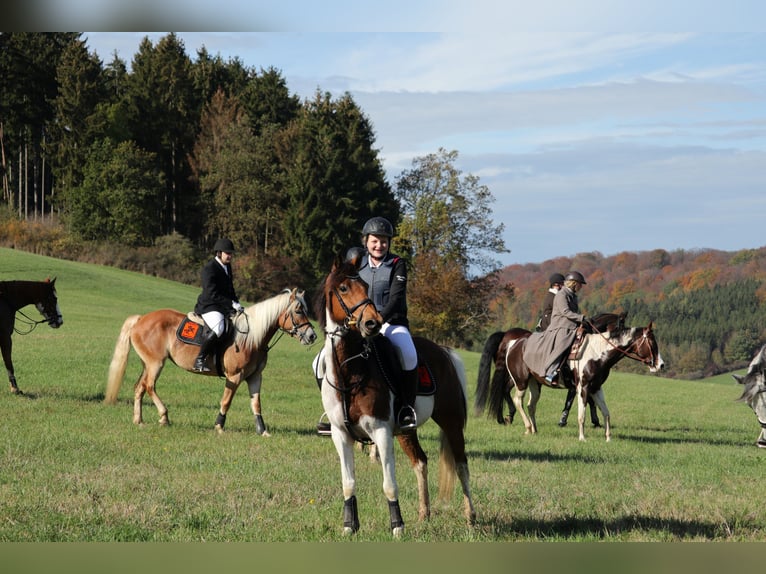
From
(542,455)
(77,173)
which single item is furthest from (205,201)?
(542,455)

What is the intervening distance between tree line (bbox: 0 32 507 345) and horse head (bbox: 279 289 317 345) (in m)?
37.4

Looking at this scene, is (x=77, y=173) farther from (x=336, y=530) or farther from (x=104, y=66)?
(x=336, y=530)

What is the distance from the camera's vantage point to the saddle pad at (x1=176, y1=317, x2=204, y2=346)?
13.4m

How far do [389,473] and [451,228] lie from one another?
164ft

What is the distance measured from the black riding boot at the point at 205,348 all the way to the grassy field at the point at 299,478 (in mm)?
1050

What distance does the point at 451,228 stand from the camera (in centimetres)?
5638

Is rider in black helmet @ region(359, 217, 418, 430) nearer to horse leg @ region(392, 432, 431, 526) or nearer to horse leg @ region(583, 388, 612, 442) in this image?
horse leg @ region(392, 432, 431, 526)

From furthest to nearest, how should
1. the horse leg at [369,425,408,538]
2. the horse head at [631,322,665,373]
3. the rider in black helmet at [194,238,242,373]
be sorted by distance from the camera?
the horse head at [631,322,665,373]
the rider in black helmet at [194,238,242,373]
the horse leg at [369,425,408,538]

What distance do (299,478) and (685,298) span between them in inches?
1966

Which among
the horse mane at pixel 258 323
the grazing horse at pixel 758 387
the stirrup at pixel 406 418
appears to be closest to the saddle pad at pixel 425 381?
the stirrup at pixel 406 418

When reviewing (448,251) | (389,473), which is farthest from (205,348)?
(448,251)

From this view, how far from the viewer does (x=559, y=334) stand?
50.4 ft

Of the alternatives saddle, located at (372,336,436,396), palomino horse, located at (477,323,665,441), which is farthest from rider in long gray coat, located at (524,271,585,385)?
saddle, located at (372,336,436,396)

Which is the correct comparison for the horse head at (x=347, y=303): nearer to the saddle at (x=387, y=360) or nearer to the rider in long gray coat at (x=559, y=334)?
the saddle at (x=387, y=360)
